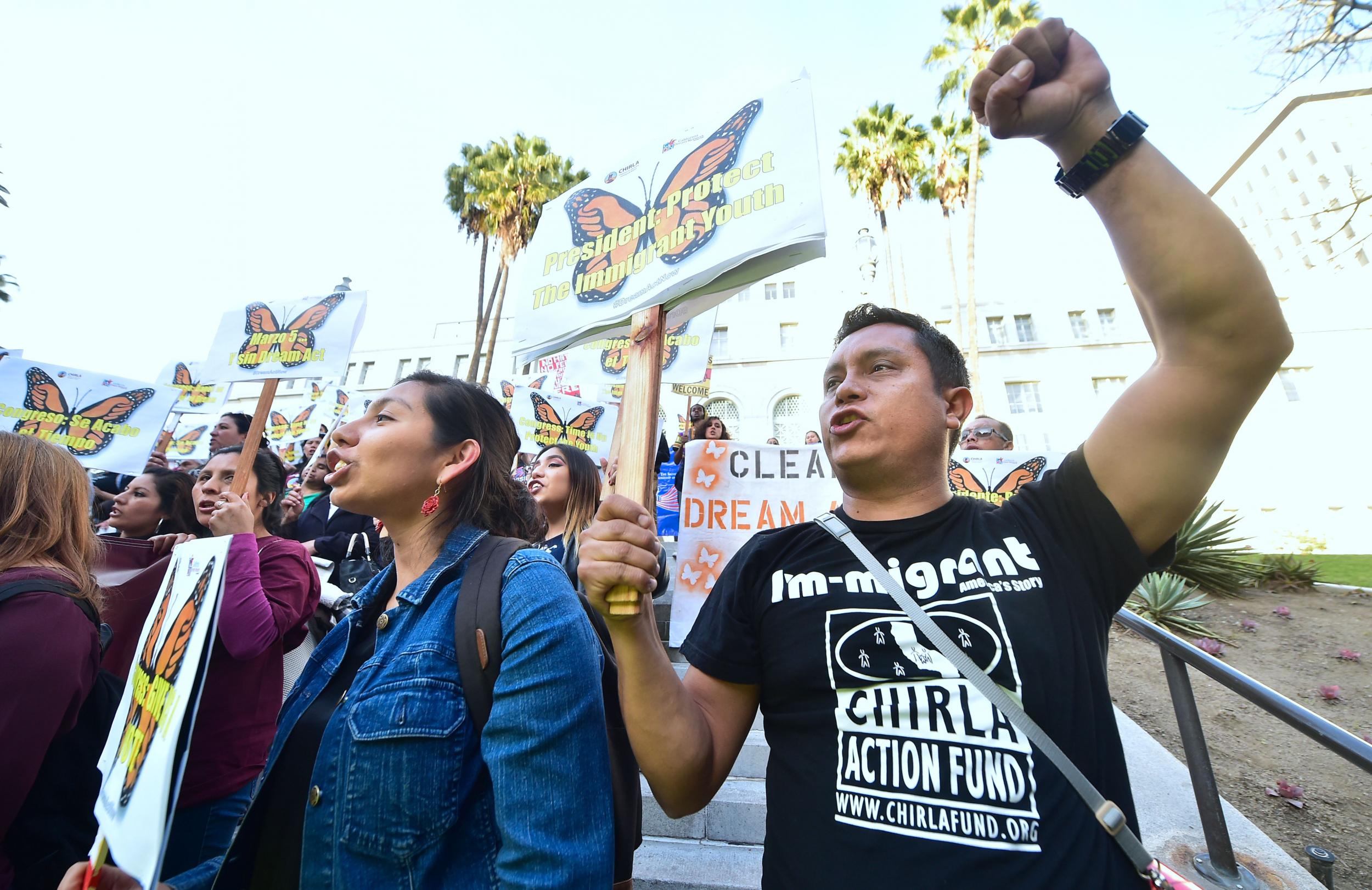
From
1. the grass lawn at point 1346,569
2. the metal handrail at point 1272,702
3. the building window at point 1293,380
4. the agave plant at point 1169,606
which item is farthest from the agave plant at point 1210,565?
the building window at point 1293,380

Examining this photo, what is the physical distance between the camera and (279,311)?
4996 millimetres

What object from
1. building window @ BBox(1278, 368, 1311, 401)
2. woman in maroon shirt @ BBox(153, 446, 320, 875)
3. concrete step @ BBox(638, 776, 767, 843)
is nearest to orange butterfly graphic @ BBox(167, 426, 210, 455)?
woman in maroon shirt @ BBox(153, 446, 320, 875)

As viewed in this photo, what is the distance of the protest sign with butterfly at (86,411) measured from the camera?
219 inches

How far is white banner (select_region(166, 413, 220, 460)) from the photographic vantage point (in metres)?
10.1

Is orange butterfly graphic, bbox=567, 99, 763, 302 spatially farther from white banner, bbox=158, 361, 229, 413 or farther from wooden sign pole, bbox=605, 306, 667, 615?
white banner, bbox=158, 361, 229, 413

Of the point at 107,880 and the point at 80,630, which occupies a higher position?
the point at 80,630

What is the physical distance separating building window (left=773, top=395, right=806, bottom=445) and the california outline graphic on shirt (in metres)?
22.6

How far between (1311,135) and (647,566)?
49473 mm

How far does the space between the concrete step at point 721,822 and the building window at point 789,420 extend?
68.8 feet

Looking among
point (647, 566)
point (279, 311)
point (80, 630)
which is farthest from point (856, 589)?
point (279, 311)

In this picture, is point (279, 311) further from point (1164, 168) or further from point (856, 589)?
point (1164, 168)

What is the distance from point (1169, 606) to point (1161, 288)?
716 centimetres

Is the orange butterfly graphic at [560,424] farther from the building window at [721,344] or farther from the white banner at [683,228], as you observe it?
the building window at [721,344]

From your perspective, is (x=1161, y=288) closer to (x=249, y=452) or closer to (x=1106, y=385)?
Result: (x=249, y=452)
